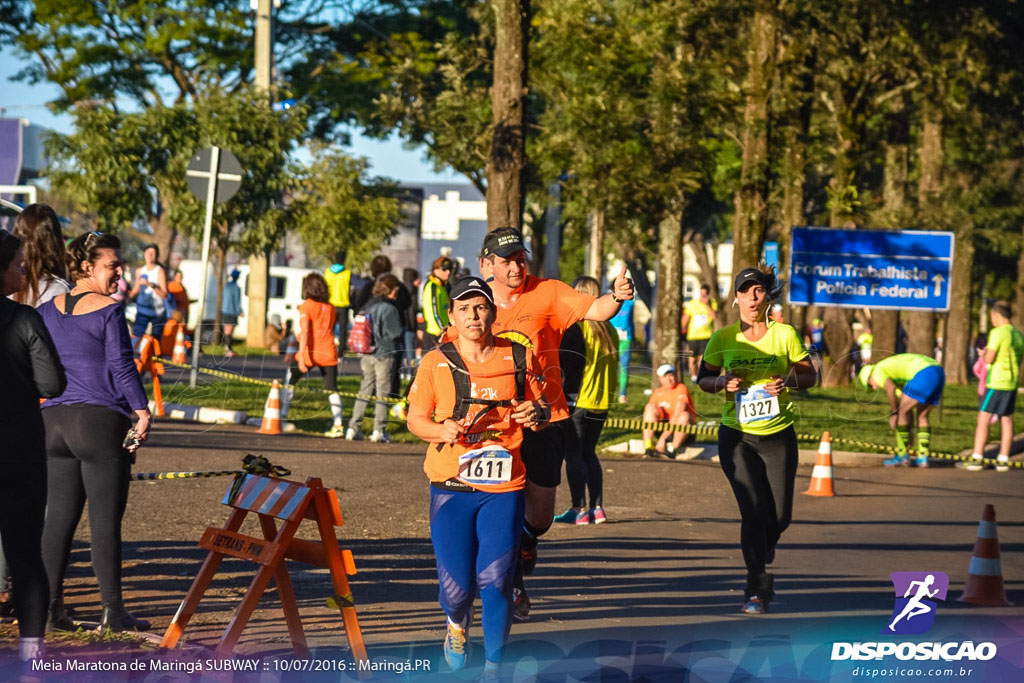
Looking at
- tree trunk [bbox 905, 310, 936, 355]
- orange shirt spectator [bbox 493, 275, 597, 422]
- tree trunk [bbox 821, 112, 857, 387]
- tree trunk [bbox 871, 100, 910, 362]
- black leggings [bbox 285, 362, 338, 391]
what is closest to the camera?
orange shirt spectator [bbox 493, 275, 597, 422]

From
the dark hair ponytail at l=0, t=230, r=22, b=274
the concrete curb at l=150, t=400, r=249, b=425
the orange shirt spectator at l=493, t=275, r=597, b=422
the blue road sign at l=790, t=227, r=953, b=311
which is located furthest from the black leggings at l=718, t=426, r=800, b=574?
the blue road sign at l=790, t=227, r=953, b=311

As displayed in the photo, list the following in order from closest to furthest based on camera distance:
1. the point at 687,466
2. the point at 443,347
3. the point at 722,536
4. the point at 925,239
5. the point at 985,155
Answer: the point at 443,347 → the point at 722,536 → the point at 687,466 → the point at 925,239 → the point at 985,155

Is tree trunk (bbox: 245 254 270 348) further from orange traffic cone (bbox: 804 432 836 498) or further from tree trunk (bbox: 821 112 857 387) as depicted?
orange traffic cone (bbox: 804 432 836 498)

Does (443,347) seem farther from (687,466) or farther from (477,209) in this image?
(477,209)

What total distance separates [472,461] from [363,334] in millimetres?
9570

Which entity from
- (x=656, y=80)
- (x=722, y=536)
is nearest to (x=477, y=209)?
(x=656, y=80)

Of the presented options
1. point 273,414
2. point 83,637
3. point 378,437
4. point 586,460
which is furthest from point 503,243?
point 273,414

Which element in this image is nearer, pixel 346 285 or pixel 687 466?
pixel 687 466

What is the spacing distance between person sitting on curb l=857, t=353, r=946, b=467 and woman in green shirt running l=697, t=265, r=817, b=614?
8.08 m

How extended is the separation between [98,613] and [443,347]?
8.43 feet

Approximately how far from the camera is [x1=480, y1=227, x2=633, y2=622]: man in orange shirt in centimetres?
727

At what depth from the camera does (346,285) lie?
804 inches

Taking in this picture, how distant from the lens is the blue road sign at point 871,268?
774 inches

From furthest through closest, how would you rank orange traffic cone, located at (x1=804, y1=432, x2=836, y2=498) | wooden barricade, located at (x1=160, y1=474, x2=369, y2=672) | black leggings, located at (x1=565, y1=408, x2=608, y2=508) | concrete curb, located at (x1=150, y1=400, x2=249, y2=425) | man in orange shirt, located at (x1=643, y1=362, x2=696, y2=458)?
concrete curb, located at (x1=150, y1=400, x2=249, y2=425) → man in orange shirt, located at (x1=643, y1=362, x2=696, y2=458) → orange traffic cone, located at (x1=804, y1=432, x2=836, y2=498) → black leggings, located at (x1=565, y1=408, x2=608, y2=508) → wooden barricade, located at (x1=160, y1=474, x2=369, y2=672)
